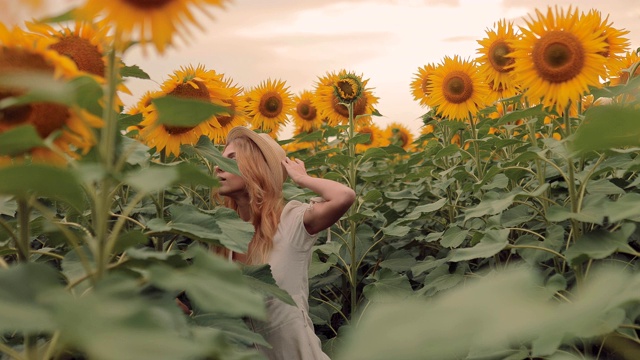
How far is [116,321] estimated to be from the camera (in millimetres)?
528

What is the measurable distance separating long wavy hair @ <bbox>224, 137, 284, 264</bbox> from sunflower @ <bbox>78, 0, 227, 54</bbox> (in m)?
1.66

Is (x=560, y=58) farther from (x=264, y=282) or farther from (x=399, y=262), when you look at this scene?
(x=264, y=282)

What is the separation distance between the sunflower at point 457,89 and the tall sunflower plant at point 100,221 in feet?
8.60

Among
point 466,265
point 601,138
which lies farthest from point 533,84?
point 601,138

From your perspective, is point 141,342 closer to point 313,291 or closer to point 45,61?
point 45,61

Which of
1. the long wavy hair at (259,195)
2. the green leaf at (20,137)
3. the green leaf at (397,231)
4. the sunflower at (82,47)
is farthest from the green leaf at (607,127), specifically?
the green leaf at (397,231)

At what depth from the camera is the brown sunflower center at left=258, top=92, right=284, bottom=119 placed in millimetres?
4746

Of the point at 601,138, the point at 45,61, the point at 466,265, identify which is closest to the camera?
the point at 601,138

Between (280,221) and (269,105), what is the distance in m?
2.14

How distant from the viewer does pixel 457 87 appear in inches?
158

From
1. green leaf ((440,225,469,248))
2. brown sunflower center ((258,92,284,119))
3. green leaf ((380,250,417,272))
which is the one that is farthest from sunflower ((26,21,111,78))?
brown sunflower center ((258,92,284,119))

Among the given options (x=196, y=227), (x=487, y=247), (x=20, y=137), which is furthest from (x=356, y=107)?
(x=20, y=137)

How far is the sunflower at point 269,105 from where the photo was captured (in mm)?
4742

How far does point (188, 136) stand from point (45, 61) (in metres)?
1.55
